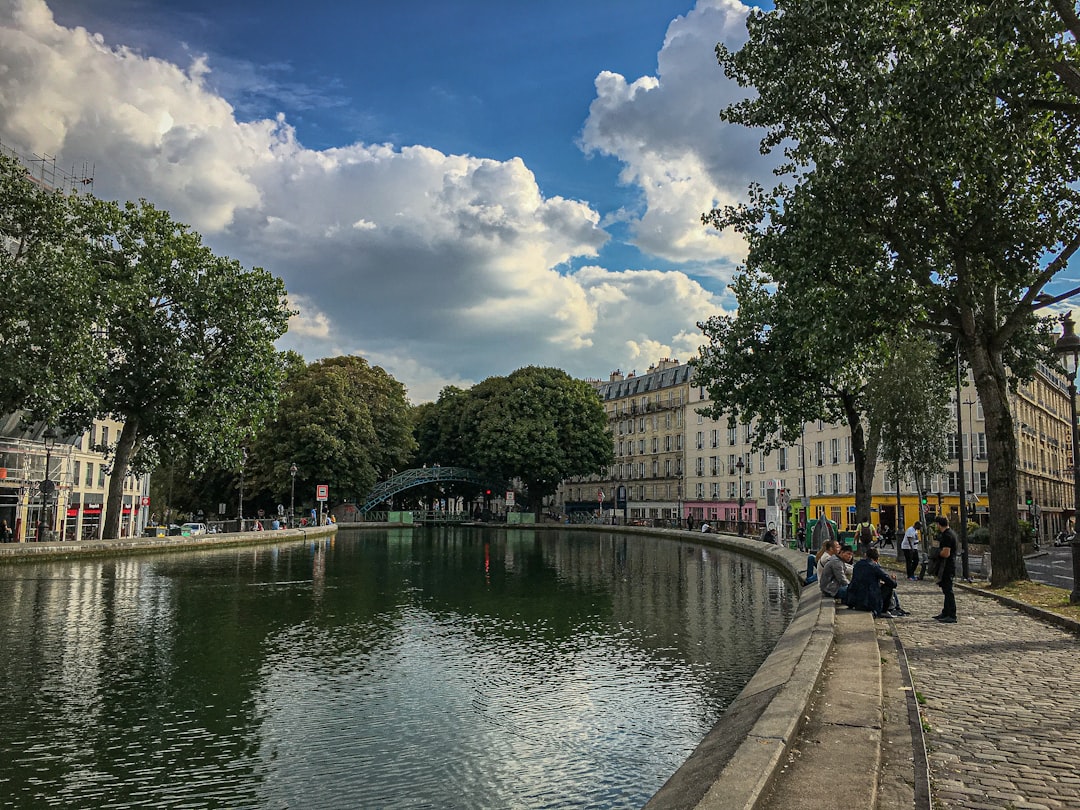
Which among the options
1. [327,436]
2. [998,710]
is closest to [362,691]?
[998,710]

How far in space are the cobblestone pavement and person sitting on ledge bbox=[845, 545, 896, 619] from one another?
0.69 meters

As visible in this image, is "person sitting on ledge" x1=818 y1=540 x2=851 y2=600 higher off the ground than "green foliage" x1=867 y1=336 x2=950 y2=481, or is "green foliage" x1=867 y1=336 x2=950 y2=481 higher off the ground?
"green foliage" x1=867 y1=336 x2=950 y2=481

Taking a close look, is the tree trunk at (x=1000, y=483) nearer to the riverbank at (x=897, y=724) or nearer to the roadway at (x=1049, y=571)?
the roadway at (x=1049, y=571)

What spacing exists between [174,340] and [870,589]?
111 feet

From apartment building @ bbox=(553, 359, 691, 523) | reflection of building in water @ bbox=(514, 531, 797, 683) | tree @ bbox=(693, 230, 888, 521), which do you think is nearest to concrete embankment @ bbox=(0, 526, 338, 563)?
reflection of building in water @ bbox=(514, 531, 797, 683)

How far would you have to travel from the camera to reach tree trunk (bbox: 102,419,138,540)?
126ft

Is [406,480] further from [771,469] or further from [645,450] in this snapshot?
[771,469]

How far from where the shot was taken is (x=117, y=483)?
38375 mm

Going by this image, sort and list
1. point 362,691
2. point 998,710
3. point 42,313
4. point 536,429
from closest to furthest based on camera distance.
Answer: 1. point 998,710
2. point 362,691
3. point 42,313
4. point 536,429

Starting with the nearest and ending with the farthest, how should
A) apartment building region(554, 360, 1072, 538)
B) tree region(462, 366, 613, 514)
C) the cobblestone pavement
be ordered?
the cobblestone pavement
apartment building region(554, 360, 1072, 538)
tree region(462, 366, 613, 514)

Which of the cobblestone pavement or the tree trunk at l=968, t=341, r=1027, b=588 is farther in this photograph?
the tree trunk at l=968, t=341, r=1027, b=588

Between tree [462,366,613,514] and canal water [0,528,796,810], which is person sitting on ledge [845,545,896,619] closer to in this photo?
canal water [0,528,796,810]

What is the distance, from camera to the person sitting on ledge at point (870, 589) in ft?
48.1

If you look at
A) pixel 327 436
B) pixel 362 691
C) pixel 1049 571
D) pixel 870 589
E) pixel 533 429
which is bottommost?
pixel 362 691
